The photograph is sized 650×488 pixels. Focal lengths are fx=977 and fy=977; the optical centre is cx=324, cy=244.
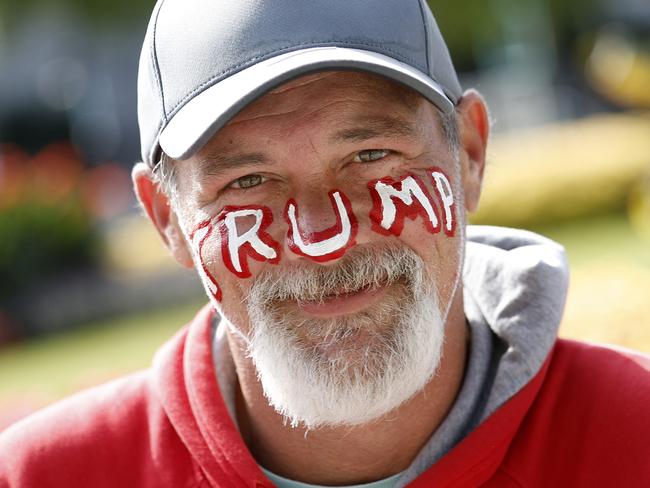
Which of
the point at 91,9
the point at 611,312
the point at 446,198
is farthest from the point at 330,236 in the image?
the point at 91,9

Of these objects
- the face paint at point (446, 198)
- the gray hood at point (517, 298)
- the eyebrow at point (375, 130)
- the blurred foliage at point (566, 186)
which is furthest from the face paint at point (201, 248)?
the blurred foliage at point (566, 186)

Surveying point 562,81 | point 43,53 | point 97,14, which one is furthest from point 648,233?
point 43,53

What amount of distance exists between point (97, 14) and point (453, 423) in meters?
20.6

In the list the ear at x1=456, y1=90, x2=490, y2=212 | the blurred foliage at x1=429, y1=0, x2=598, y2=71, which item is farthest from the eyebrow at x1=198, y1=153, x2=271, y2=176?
the blurred foliage at x1=429, y1=0, x2=598, y2=71

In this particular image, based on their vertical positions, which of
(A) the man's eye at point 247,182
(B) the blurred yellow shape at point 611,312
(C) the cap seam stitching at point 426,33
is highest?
(C) the cap seam stitching at point 426,33

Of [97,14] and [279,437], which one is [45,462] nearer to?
[279,437]

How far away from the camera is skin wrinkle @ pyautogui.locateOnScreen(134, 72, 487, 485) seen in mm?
2275

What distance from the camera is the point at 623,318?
390 centimetres

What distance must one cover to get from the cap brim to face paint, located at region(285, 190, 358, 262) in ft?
0.91

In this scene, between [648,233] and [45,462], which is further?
[648,233]

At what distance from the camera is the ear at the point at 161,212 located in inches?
105

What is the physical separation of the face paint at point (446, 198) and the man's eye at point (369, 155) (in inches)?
6.2

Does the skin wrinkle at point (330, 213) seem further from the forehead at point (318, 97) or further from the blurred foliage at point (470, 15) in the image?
the blurred foliage at point (470, 15)

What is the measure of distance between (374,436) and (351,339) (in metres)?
0.31
